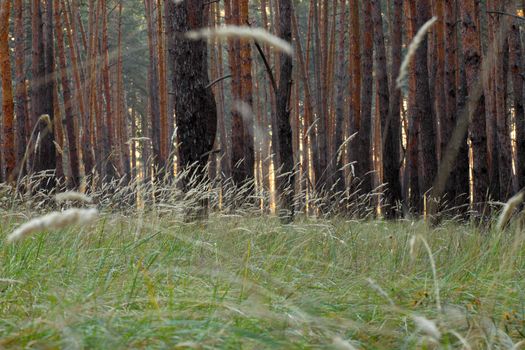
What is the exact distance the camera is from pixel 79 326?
202cm

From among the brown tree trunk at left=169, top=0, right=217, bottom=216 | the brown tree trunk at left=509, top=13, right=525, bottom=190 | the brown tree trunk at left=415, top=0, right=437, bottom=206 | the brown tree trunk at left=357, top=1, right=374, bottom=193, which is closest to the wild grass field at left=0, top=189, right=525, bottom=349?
the brown tree trunk at left=169, top=0, right=217, bottom=216

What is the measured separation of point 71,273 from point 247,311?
1052mm

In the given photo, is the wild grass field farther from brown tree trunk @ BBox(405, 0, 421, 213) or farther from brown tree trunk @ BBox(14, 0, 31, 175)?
brown tree trunk @ BBox(14, 0, 31, 175)

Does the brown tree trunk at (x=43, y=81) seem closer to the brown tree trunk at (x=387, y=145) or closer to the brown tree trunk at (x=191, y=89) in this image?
the brown tree trunk at (x=387, y=145)

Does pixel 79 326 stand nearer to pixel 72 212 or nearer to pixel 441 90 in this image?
pixel 72 212

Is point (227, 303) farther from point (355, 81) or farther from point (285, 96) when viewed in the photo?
point (355, 81)

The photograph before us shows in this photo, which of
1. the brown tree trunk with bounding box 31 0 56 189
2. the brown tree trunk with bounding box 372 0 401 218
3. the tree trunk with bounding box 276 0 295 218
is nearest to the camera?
the tree trunk with bounding box 276 0 295 218

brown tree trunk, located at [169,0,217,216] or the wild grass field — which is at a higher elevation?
brown tree trunk, located at [169,0,217,216]

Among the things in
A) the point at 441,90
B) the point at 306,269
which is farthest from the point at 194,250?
the point at 441,90

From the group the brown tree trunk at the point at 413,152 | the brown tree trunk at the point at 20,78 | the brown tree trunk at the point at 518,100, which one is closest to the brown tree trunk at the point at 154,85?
the brown tree trunk at the point at 20,78

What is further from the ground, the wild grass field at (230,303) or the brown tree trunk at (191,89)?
the brown tree trunk at (191,89)

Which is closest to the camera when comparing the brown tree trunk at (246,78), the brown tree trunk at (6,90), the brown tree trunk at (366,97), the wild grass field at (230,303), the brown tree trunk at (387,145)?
the wild grass field at (230,303)

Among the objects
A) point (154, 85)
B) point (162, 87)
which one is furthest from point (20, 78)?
point (154, 85)

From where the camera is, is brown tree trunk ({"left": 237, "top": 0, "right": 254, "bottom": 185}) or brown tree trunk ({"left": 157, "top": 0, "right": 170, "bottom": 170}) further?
brown tree trunk ({"left": 157, "top": 0, "right": 170, "bottom": 170})
